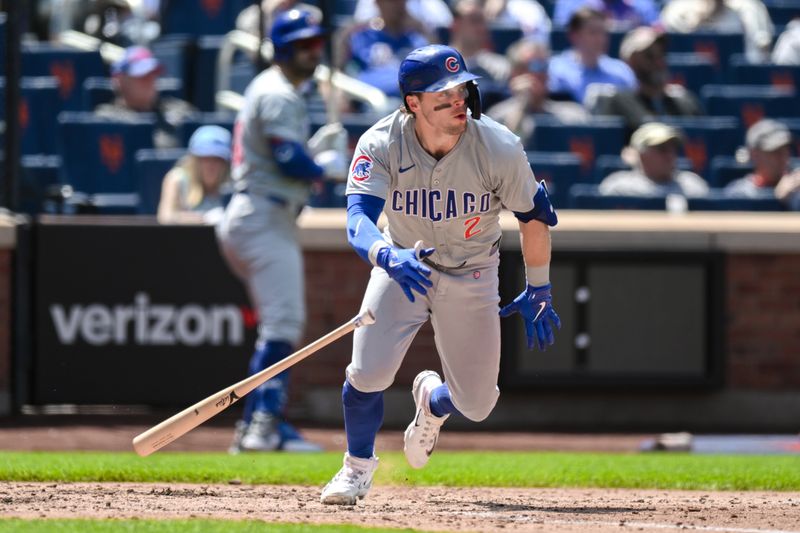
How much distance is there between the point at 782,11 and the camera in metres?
13.7

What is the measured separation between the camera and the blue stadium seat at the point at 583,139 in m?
11.0

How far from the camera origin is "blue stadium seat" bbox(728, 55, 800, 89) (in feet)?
40.7

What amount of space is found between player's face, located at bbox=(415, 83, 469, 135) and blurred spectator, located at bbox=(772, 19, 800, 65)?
25.7ft

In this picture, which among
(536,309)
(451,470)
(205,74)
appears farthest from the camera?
(205,74)

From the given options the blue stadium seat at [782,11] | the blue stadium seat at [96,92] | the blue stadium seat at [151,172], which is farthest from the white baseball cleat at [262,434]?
the blue stadium seat at [782,11]

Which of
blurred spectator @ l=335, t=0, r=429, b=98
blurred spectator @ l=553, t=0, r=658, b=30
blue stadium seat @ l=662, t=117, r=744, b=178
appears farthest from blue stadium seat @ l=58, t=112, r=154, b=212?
blurred spectator @ l=553, t=0, r=658, b=30

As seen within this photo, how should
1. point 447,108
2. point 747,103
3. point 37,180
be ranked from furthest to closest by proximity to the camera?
1. point 747,103
2. point 37,180
3. point 447,108

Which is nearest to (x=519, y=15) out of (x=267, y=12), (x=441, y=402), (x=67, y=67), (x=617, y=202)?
(x=267, y=12)

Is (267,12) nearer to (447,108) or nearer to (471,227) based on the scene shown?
(471,227)

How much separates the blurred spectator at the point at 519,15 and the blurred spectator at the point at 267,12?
1766 millimetres

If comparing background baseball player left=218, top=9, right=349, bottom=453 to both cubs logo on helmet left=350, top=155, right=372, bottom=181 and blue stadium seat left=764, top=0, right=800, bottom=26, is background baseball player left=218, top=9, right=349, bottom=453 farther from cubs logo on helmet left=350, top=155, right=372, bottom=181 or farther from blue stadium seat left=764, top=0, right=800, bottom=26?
blue stadium seat left=764, top=0, right=800, bottom=26

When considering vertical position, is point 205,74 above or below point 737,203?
above

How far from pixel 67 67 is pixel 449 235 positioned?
6.24 metres

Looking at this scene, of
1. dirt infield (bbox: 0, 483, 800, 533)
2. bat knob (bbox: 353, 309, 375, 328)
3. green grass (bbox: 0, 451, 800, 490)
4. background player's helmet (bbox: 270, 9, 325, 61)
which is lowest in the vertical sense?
green grass (bbox: 0, 451, 800, 490)
